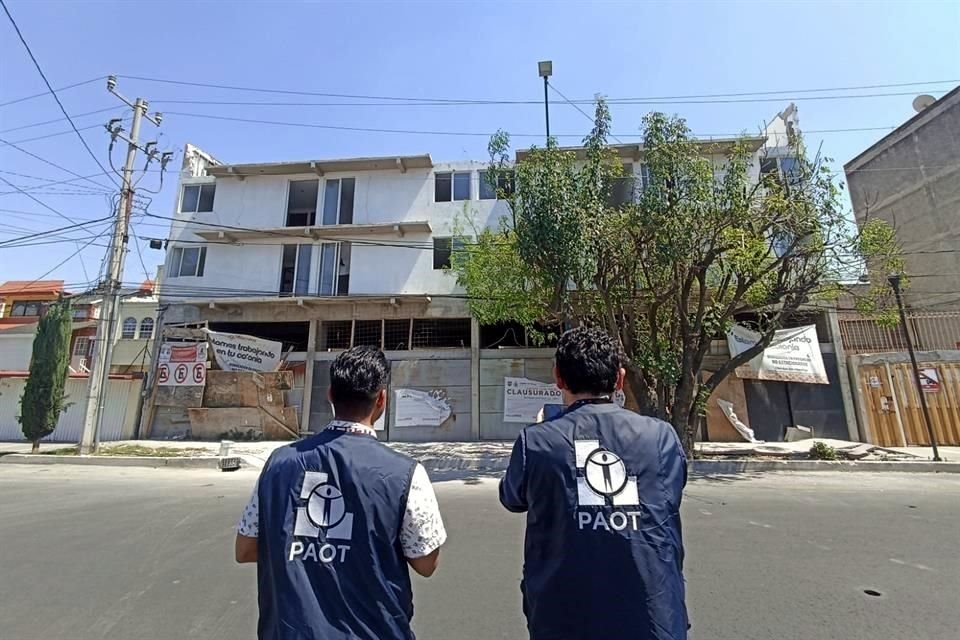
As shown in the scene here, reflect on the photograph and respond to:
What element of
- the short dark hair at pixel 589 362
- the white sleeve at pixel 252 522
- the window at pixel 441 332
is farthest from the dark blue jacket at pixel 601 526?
the window at pixel 441 332

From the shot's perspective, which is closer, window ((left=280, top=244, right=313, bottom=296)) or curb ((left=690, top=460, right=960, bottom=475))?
curb ((left=690, top=460, right=960, bottom=475))

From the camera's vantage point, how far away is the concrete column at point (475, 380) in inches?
645

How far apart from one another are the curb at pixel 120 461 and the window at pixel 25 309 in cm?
2454

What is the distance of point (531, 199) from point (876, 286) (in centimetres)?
846

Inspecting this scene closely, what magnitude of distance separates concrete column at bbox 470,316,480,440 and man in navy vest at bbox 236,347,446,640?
49.0 feet

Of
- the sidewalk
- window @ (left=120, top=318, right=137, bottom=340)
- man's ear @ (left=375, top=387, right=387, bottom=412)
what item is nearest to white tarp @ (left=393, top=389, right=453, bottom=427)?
the sidewalk

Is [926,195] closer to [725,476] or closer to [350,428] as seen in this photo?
[725,476]

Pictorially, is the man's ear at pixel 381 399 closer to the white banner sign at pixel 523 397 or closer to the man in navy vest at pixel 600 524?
the man in navy vest at pixel 600 524

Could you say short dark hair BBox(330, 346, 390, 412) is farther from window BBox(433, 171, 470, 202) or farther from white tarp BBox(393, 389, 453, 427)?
window BBox(433, 171, 470, 202)

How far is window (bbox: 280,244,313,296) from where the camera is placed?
18.9 m

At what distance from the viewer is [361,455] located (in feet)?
5.35

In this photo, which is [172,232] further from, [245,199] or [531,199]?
[531,199]

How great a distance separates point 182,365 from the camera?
16.2 m

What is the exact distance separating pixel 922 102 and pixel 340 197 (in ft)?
84.8
